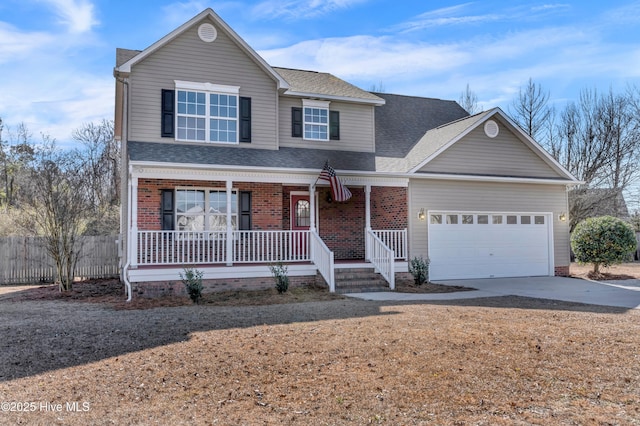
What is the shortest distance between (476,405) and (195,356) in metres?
3.23

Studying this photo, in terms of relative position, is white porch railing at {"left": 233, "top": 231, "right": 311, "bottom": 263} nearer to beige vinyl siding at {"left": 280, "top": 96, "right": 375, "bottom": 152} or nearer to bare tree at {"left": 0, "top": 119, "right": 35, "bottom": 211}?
beige vinyl siding at {"left": 280, "top": 96, "right": 375, "bottom": 152}

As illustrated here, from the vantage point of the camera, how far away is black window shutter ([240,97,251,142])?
13.9 m

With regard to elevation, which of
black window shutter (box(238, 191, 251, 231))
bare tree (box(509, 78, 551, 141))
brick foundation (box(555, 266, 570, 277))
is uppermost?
bare tree (box(509, 78, 551, 141))

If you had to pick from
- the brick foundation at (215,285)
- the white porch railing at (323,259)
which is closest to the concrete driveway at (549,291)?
the white porch railing at (323,259)

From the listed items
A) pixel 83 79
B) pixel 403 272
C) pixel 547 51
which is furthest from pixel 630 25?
pixel 83 79

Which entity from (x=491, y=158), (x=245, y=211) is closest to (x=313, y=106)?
(x=245, y=211)

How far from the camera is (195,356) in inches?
222

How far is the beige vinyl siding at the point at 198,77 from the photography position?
42.5ft

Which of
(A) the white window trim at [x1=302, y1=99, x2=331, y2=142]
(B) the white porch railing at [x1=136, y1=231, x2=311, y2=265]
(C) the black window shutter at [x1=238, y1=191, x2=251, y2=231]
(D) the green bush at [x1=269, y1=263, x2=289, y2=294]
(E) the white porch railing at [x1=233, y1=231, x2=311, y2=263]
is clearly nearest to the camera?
(D) the green bush at [x1=269, y1=263, x2=289, y2=294]

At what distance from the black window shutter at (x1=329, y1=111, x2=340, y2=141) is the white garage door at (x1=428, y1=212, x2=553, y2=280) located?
398cm

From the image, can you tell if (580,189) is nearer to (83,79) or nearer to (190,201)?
(190,201)

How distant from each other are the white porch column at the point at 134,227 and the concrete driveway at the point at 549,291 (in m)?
5.21

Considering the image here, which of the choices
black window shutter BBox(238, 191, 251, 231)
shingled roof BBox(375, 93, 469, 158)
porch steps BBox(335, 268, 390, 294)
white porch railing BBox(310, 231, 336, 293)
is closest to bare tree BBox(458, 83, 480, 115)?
shingled roof BBox(375, 93, 469, 158)

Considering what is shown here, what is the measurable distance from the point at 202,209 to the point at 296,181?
2.81 meters
